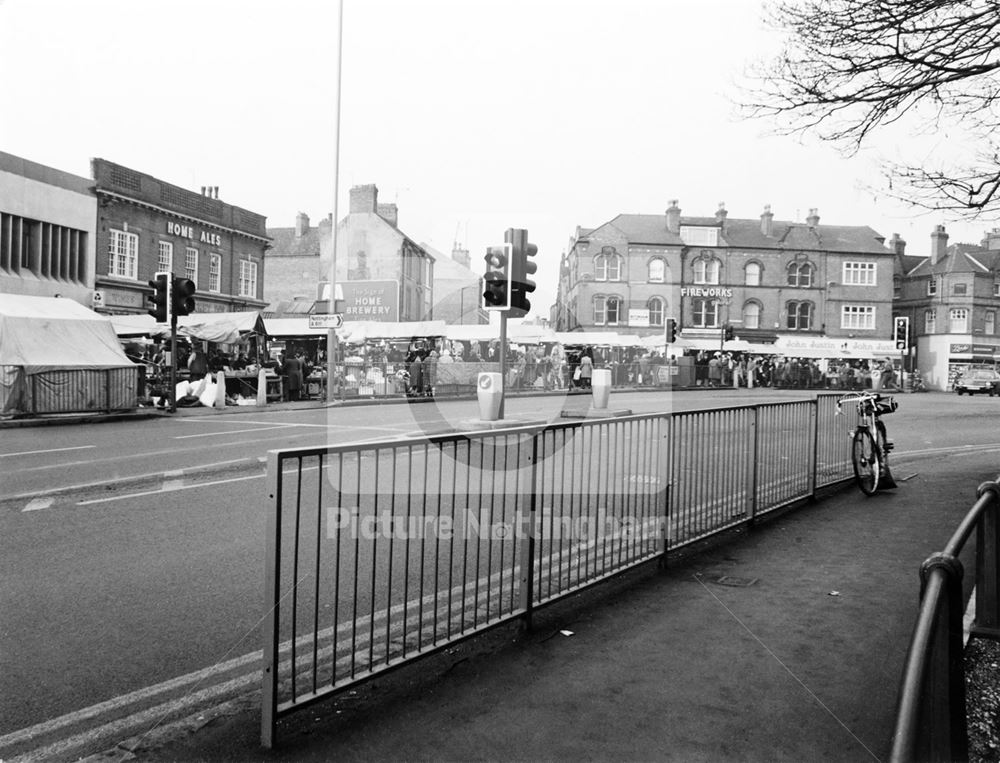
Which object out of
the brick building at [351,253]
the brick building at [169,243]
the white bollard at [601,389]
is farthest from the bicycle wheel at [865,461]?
the brick building at [351,253]

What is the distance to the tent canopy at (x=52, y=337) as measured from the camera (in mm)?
18312

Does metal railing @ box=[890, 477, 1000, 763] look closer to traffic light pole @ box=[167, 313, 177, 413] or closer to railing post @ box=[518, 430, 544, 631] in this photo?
railing post @ box=[518, 430, 544, 631]

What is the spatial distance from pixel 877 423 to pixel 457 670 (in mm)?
7161

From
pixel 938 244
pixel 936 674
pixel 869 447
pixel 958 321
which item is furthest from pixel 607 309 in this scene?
pixel 936 674

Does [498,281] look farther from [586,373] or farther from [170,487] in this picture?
[586,373]

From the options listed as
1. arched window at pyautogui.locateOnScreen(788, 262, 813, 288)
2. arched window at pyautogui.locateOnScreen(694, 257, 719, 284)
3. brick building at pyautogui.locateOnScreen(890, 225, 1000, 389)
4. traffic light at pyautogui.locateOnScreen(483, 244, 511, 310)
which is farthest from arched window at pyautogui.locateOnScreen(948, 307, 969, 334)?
traffic light at pyautogui.locateOnScreen(483, 244, 511, 310)

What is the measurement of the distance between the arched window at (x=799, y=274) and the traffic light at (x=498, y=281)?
58.6 metres

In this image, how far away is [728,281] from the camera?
6794 centimetres

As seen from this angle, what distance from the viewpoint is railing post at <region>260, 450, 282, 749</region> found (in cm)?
318

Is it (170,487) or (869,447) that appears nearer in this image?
(170,487)

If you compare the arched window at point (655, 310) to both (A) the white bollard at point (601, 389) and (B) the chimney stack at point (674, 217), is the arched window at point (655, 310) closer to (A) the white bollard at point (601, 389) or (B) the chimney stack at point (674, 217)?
(B) the chimney stack at point (674, 217)

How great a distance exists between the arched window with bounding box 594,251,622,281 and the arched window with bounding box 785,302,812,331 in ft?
49.0

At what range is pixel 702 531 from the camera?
6586mm

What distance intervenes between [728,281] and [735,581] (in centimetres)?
6552
